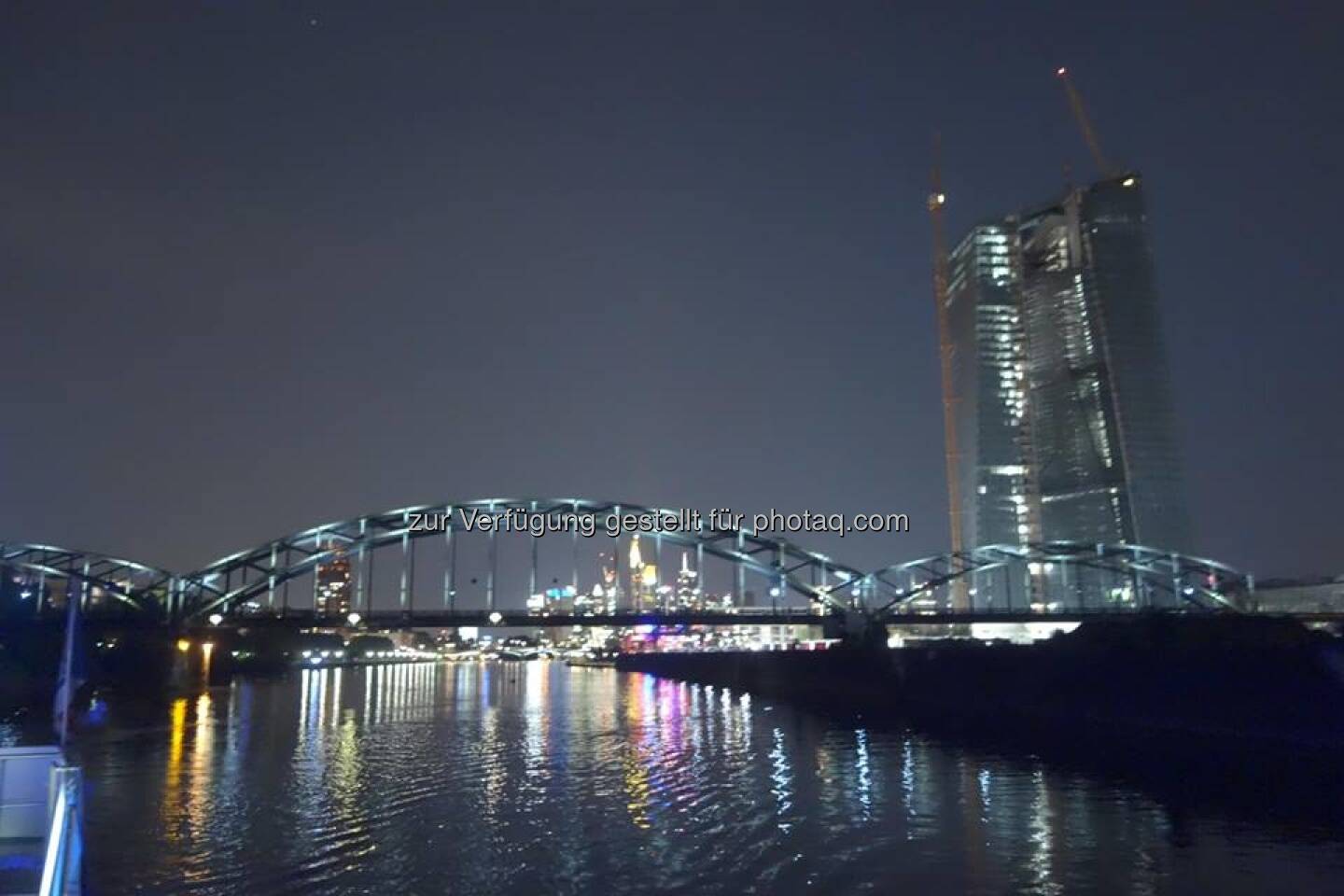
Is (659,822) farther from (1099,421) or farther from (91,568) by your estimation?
(1099,421)

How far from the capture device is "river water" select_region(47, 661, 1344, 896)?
68.0 ft

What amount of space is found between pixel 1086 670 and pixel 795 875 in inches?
1621

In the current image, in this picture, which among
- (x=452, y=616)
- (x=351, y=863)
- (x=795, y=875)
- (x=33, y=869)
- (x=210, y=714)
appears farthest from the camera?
(x=452, y=616)

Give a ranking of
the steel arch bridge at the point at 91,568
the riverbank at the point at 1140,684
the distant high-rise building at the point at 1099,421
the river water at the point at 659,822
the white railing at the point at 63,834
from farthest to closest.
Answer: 1. the distant high-rise building at the point at 1099,421
2. the steel arch bridge at the point at 91,568
3. the riverbank at the point at 1140,684
4. the river water at the point at 659,822
5. the white railing at the point at 63,834

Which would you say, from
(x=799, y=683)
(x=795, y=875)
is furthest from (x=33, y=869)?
(x=799, y=683)

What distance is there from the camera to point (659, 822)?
27.1 m

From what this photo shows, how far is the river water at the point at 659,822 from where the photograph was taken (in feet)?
68.0

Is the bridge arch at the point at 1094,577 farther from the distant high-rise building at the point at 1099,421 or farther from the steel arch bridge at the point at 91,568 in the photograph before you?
the steel arch bridge at the point at 91,568

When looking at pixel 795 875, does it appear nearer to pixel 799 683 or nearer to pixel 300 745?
pixel 300 745

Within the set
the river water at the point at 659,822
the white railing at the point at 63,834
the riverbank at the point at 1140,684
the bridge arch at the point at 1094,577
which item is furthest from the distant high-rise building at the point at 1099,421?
the white railing at the point at 63,834

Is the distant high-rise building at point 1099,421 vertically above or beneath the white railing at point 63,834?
above

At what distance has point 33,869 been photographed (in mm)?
11414

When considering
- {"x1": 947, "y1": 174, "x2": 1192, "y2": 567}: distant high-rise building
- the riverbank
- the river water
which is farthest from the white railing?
{"x1": 947, "y1": 174, "x2": 1192, "y2": 567}: distant high-rise building

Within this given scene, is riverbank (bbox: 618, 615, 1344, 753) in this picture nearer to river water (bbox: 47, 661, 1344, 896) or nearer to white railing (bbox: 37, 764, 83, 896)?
river water (bbox: 47, 661, 1344, 896)
